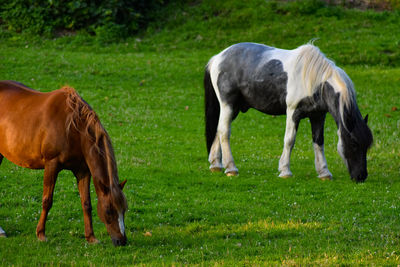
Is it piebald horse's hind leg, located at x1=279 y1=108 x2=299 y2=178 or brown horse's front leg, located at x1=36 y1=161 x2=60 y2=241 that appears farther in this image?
piebald horse's hind leg, located at x1=279 y1=108 x2=299 y2=178

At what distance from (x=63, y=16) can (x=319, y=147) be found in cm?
2019

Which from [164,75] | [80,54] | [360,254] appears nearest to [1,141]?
[360,254]

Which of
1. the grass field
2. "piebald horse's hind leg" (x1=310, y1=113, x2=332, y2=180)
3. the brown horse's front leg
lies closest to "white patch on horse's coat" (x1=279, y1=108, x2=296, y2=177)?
the grass field

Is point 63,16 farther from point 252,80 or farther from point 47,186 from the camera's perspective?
point 47,186

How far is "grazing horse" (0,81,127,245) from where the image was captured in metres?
7.30

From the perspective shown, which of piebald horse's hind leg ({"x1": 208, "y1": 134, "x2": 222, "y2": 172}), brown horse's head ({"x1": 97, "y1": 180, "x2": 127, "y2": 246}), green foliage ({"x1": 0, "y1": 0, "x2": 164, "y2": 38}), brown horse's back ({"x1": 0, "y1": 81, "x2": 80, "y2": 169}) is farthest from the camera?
green foliage ({"x1": 0, "y1": 0, "x2": 164, "y2": 38})

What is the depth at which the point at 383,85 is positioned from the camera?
21359mm

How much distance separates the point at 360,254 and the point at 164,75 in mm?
16877

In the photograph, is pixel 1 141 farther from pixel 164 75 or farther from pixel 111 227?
pixel 164 75

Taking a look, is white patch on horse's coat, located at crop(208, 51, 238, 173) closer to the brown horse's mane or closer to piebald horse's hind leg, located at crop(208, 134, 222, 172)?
piebald horse's hind leg, located at crop(208, 134, 222, 172)

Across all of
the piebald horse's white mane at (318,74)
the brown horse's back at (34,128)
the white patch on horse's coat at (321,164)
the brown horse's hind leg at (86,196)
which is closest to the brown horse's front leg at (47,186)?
the brown horse's back at (34,128)

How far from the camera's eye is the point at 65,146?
24.8 feet

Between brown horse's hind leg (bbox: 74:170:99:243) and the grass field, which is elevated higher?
brown horse's hind leg (bbox: 74:170:99:243)

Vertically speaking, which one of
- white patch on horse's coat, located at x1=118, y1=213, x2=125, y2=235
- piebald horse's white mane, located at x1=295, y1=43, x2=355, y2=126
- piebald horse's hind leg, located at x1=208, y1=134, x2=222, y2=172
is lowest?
piebald horse's hind leg, located at x1=208, y1=134, x2=222, y2=172
